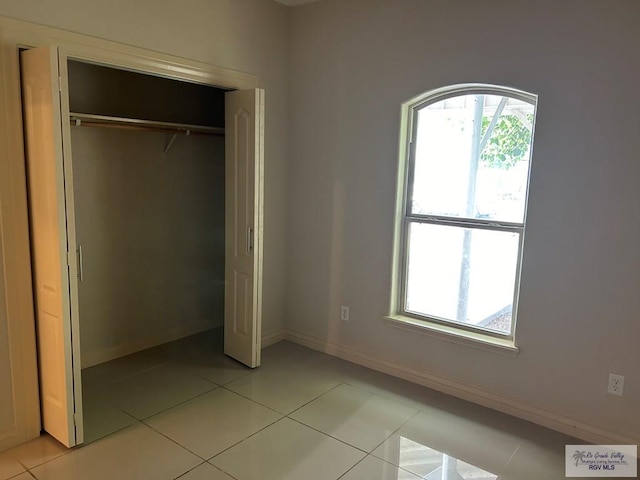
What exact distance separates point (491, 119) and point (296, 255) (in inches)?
77.4

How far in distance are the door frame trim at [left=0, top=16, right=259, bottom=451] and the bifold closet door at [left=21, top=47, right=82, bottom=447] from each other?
0.13ft

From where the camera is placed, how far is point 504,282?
3242 mm

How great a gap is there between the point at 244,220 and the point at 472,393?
2.05 m

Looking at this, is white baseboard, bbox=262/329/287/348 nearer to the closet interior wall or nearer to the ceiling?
the closet interior wall

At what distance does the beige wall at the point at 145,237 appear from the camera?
3.69 m

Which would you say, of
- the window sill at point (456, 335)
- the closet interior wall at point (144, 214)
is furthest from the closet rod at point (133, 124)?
the window sill at point (456, 335)

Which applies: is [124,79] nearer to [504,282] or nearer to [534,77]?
[534,77]

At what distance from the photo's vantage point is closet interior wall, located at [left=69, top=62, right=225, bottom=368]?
12.0 ft

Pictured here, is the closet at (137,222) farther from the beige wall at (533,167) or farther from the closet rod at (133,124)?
the beige wall at (533,167)

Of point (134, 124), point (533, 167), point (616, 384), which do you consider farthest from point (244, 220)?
point (616, 384)

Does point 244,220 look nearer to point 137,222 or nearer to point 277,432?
point 137,222

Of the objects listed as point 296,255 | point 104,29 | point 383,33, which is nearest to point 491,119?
point 383,33

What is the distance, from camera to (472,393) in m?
3.34

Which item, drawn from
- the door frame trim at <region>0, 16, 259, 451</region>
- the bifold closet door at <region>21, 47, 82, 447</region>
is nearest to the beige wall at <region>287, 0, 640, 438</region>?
the door frame trim at <region>0, 16, 259, 451</region>
